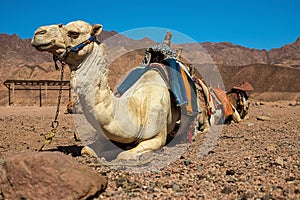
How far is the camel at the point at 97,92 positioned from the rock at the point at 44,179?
1.11m

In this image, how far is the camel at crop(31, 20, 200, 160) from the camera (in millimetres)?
4266

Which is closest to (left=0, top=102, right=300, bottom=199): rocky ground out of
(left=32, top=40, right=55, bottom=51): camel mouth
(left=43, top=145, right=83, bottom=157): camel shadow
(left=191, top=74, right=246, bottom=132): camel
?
(left=43, top=145, right=83, bottom=157): camel shadow

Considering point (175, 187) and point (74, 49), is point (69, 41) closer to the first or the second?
point (74, 49)

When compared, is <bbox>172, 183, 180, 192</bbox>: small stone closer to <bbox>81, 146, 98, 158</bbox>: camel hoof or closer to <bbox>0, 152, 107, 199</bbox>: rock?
<bbox>0, 152, 107, 199</bbox>: rock

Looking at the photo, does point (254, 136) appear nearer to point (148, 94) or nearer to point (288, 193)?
point (148, 94)

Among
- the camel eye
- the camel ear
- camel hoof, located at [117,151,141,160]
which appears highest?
the camel ear

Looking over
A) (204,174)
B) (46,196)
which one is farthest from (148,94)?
(46,196)

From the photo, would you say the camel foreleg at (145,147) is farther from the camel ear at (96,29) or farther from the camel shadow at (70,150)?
the camel ear at (96,29)

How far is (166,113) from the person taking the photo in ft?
17.6

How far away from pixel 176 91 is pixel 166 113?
25.4 inches

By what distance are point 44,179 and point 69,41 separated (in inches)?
69.2

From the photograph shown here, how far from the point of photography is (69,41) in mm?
4352

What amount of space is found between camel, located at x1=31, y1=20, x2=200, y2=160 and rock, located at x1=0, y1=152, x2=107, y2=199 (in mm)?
1106

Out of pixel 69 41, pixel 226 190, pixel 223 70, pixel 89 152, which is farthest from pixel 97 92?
pixel 223 70
